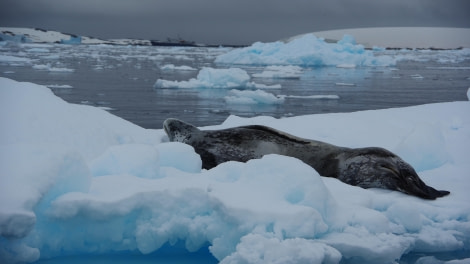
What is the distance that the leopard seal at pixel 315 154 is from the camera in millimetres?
4336

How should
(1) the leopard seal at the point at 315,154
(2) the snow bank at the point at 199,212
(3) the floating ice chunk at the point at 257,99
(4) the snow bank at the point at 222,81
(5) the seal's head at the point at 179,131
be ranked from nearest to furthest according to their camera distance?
(2) the snow bank at the point at 199,212, (1) the leopard seal at the point at 315,154, (5) the seal's head at the point at 179,131, (3) the floating ice chunk at the point at 257,99, (4) the snow bank at the point at 222,81

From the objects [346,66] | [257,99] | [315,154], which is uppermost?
[315,154]

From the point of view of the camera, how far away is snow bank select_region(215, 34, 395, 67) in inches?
1244

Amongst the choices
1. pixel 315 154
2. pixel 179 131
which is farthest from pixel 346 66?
pixel 315 154

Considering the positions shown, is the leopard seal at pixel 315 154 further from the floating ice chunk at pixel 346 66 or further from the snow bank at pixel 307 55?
the floating ice chunk at pixel 346 66

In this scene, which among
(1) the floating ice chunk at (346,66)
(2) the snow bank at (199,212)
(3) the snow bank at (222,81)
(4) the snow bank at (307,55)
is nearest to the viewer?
(2) the snow bank at (199,212)

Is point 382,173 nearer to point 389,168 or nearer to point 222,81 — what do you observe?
point 389,168

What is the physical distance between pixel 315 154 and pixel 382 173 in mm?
758

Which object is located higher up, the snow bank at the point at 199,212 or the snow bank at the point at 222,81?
the snow bank at the point at 199,212

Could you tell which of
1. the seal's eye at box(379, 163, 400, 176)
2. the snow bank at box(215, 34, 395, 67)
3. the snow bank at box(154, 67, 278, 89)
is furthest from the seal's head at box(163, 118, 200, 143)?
the snow bank at box(215, 34, 395, 67)

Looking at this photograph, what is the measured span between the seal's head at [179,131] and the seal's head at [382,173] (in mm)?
1545

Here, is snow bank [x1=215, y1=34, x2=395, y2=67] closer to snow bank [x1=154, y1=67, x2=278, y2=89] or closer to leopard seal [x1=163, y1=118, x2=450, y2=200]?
snow bank [x1=154, y1=67, x2=278, y2=89]

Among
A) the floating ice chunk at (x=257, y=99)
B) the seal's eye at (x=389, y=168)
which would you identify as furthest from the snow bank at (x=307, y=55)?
the seal's eye at (x=389, y=168)

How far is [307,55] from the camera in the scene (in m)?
31.0
